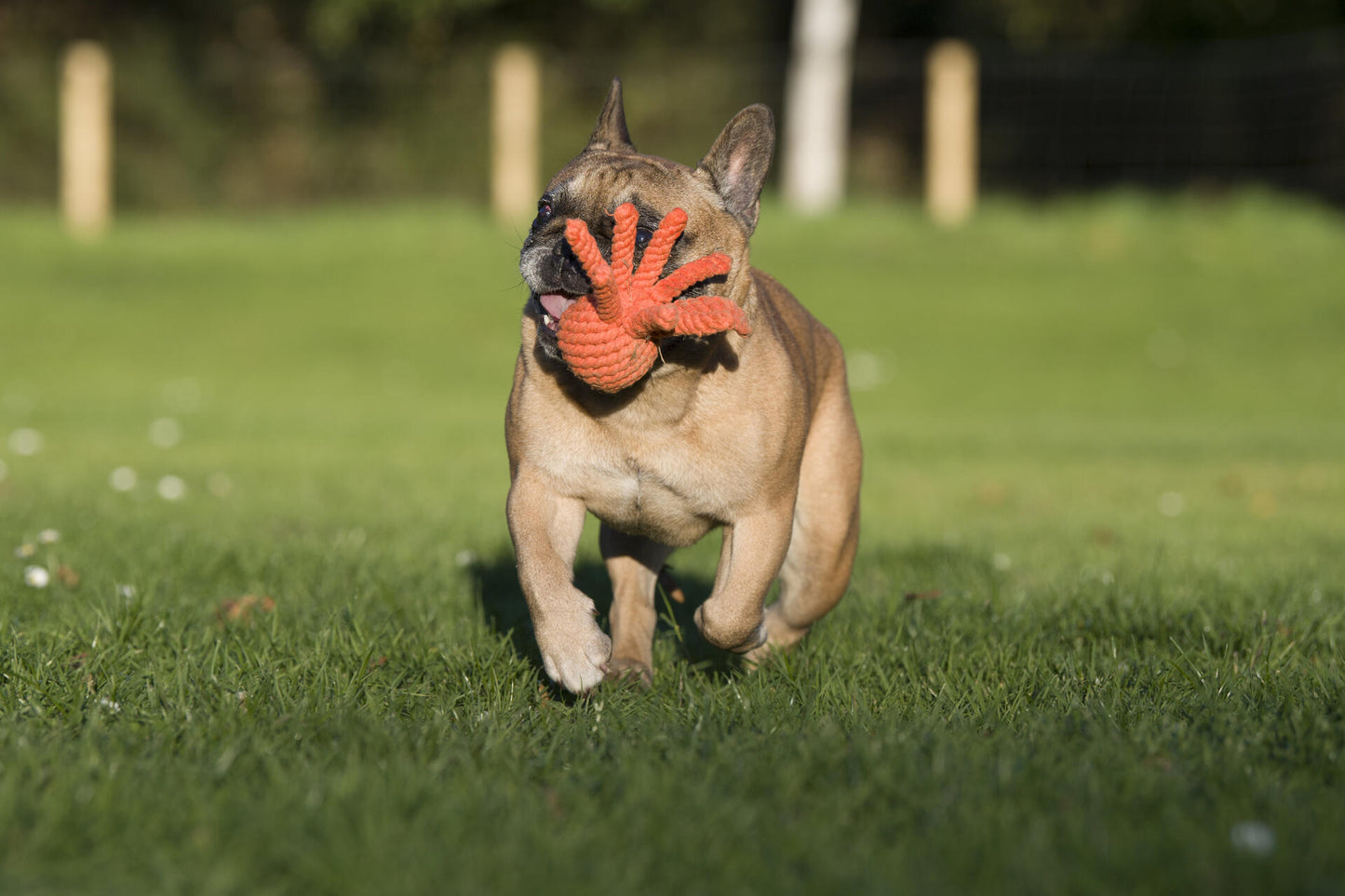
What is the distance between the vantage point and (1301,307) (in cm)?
1694

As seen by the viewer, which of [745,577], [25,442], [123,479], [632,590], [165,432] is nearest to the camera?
[745,577]

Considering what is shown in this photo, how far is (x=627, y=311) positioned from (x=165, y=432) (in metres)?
8.35

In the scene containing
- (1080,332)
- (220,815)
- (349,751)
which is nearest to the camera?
(220,815)

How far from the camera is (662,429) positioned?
3818 millimetres

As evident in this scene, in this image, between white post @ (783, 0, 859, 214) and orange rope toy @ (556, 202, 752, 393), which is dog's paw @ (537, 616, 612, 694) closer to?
orange rope toy @ (556, 202, 752, 393)

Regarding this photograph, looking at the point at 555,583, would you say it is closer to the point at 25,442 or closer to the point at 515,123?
the point at 25,442

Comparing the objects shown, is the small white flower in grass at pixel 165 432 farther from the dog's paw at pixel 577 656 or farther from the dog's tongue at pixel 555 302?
the dog's paw at pixel 577 656

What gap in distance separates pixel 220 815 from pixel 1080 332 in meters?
15.1

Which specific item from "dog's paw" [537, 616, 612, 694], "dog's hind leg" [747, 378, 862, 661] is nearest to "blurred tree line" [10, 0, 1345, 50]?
"dog's hind leg" [747, 378, 862, 661]

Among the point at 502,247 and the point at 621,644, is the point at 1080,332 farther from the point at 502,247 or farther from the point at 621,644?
the point at 621,644

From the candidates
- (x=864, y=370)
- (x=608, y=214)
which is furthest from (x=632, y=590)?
(x=864, y=370)

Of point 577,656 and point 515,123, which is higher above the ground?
point 515,123

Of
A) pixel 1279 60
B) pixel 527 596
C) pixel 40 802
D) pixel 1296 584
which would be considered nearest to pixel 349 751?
pixel 40 802

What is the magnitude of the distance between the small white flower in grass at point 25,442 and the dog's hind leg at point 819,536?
679 centimetres
